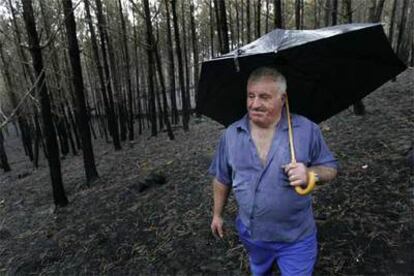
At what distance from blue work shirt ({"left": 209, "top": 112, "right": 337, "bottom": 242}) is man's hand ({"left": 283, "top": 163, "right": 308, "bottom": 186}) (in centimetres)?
14

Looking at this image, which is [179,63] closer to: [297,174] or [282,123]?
[282,123]

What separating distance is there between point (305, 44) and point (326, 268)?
2437mm

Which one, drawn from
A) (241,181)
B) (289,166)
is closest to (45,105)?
(241,181)

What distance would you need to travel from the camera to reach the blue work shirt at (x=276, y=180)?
6.82 ft

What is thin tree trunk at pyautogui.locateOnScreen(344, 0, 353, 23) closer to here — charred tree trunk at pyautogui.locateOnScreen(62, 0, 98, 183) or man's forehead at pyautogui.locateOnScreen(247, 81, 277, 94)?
charred tree trunk at pyautogui.locateOnScreen(62, 0, 98, 183)

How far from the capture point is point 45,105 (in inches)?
284

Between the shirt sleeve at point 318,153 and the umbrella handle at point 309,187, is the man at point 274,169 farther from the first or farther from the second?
the umbrella handle at point 309,187

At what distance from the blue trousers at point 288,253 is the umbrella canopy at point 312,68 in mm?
941

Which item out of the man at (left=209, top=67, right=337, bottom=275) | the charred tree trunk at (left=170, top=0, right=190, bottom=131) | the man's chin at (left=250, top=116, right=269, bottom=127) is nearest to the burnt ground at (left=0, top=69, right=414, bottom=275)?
the man at (left=209, top=67, right=337, bottom=275)

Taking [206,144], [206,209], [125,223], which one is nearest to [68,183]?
[206,144]

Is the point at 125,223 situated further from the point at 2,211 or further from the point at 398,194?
the point at 2,211

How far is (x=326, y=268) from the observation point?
3.51 metres

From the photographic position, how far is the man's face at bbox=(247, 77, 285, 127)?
2.11 m

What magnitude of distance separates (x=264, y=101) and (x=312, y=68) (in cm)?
51
